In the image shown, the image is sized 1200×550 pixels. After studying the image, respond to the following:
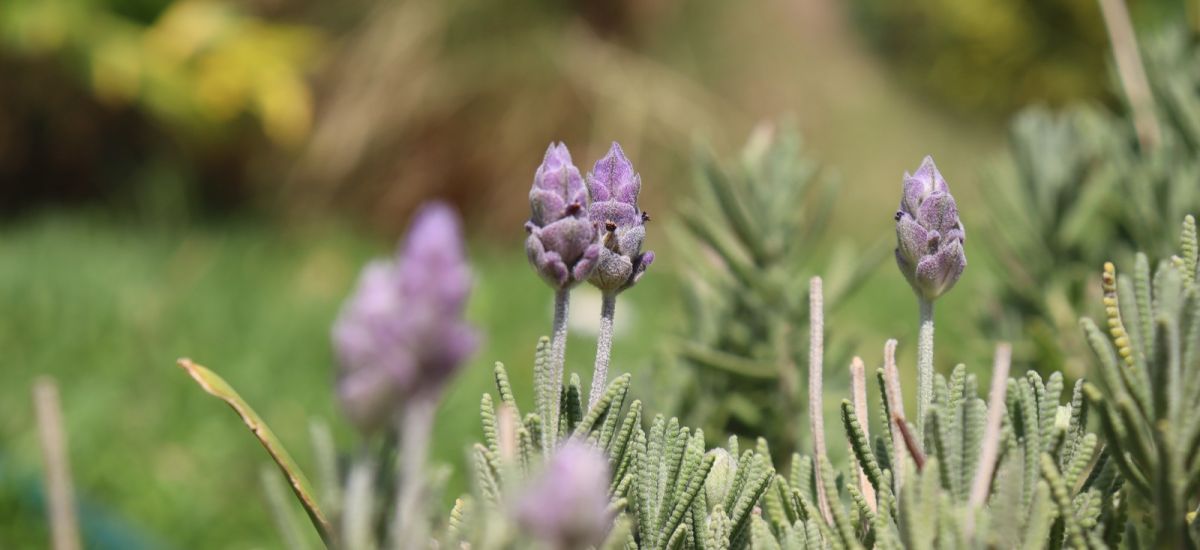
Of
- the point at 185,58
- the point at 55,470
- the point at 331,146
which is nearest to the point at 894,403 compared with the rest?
the point at 55,470

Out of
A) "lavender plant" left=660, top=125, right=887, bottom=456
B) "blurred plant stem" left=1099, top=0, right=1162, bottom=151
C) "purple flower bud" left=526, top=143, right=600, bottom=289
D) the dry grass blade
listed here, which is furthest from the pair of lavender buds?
"blurred plant stem" left=1099, top=0, right=1162, bottom=151

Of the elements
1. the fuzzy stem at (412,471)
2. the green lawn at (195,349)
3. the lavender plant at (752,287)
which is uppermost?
the green lawn at (195,349)

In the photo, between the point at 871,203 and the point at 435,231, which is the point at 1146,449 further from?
the point at 871,203

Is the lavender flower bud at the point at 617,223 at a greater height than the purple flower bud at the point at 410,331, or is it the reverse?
the lavender flower bud at the point at 617,223

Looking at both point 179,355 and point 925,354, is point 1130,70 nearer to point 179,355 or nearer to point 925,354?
point 925,354

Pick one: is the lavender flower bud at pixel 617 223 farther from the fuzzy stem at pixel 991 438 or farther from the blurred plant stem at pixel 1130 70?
the blurred plant stem at pixel 1130 70

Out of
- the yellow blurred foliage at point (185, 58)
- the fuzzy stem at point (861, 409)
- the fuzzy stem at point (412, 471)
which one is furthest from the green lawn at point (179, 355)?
the fuzzy stem at point (412, 471)

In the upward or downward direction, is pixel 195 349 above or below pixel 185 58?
below

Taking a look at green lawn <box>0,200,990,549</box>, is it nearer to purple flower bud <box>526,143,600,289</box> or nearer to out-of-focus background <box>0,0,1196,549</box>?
out-of-focus background <box>0,0,1196,549</box>
